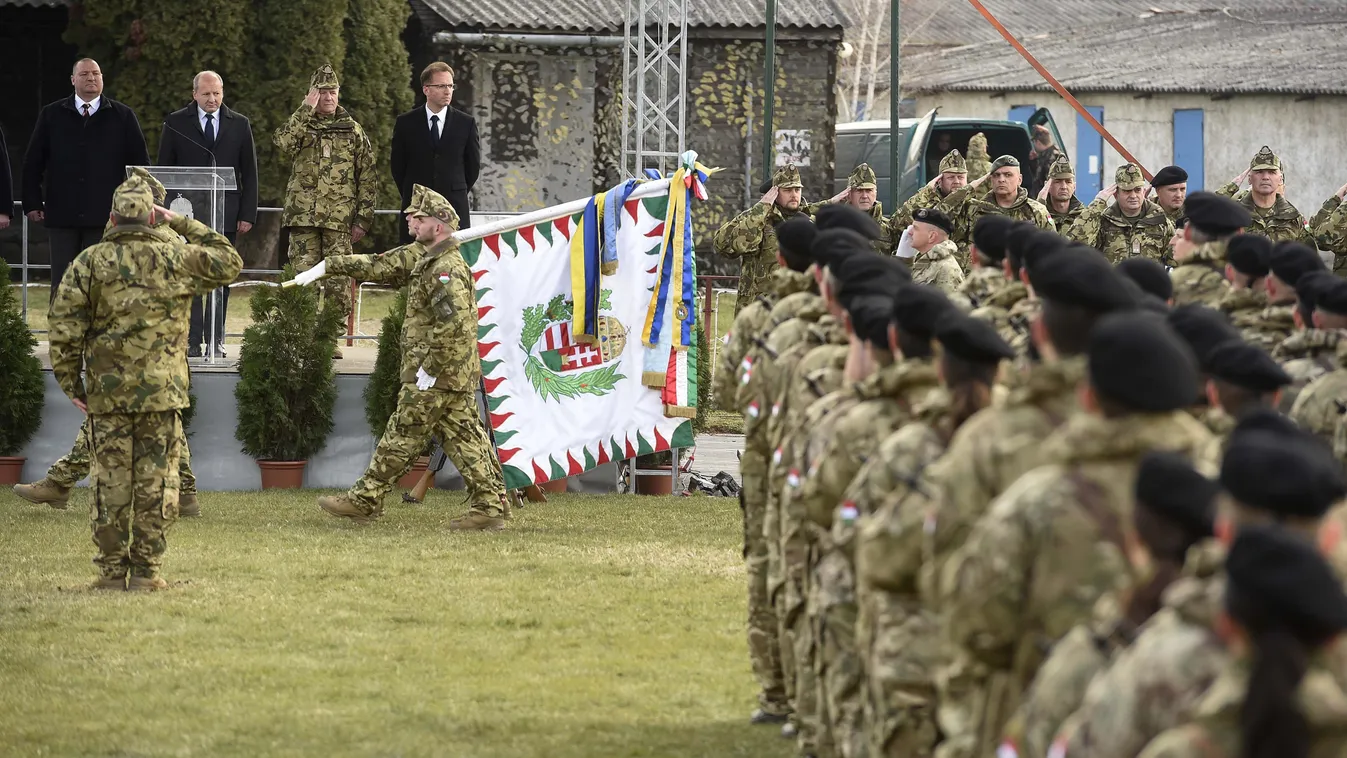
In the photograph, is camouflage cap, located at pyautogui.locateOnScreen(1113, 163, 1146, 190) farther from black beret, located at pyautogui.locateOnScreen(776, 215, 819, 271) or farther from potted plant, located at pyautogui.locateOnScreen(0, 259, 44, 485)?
potted plant, located at pyautogui.locateOnScreen(0, 259, 44, 485)

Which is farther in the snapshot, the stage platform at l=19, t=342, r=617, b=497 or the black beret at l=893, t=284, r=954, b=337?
the stage platform at l=19, t=342, r=617, b=497

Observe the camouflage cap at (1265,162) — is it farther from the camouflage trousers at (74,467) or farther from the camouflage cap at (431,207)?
the camouflage trousers at (74,467)

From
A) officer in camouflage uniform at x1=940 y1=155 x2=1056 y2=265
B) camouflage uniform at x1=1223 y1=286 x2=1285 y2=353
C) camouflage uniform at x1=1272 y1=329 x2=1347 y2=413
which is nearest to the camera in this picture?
camouflage uniform at x1=1272 y1=329 x2=1347 y2=413

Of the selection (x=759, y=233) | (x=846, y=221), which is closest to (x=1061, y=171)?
(x=759, y=233)

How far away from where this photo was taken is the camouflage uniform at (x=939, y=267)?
38.7 feet

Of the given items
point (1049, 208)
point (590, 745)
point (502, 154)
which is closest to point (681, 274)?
point (1049, 208)

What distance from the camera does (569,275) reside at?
12961 mm

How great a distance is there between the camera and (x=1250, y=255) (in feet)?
29.3

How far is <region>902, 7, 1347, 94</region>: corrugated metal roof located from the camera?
136ft

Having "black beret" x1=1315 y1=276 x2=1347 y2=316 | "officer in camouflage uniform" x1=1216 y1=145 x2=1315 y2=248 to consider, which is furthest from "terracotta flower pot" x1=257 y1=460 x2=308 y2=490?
"black beret" x1=1315 y1=276 x2=1347 y2=316

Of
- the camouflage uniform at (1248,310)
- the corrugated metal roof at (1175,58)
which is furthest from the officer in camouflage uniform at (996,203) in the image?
the corrugated metal roof at (1175,58)

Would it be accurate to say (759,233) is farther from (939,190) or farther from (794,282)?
(794,282)

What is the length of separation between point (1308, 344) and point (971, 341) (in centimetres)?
310

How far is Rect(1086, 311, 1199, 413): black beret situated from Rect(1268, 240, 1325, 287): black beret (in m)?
4.50
